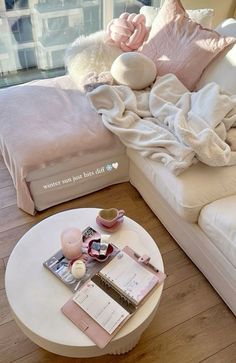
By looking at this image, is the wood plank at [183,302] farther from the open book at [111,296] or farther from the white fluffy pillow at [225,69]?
the white fluffy pillow at [225,69]

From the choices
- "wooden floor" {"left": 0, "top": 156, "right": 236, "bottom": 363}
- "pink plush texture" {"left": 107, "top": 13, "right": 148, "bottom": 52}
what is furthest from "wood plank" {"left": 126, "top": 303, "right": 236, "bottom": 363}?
"pink plush texture" {"left": 107, "top": 13, "right": 148, "bottom": 52}

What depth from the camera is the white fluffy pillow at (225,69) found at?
6.01 ft

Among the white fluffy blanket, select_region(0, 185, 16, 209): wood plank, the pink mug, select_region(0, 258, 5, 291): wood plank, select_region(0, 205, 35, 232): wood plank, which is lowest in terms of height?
select_region(0, 258, 5, 291): wood plank

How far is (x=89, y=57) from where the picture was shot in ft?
7.22

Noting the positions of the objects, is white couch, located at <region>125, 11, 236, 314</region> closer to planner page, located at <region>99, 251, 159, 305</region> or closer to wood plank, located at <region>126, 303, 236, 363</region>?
wood plank, located at <region>126, 303, 236, 363</region>

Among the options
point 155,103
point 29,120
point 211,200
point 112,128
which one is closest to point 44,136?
point 29,120

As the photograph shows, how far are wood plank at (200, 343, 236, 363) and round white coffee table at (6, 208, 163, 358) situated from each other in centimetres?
31

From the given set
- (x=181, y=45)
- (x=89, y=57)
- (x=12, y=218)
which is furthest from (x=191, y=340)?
(x=89, y=57)

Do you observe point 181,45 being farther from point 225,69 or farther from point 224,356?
point 224,356

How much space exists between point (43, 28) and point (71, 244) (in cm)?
207

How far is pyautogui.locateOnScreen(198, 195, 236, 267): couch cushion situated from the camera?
4.39 ft

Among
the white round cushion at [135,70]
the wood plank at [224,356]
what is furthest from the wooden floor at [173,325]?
the white round cushion at [135,70]

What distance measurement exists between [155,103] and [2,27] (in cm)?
148

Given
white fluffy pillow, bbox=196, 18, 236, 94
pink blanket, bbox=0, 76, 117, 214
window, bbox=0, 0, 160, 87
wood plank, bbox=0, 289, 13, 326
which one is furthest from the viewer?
window, bbox=0, 0, 160, 87
